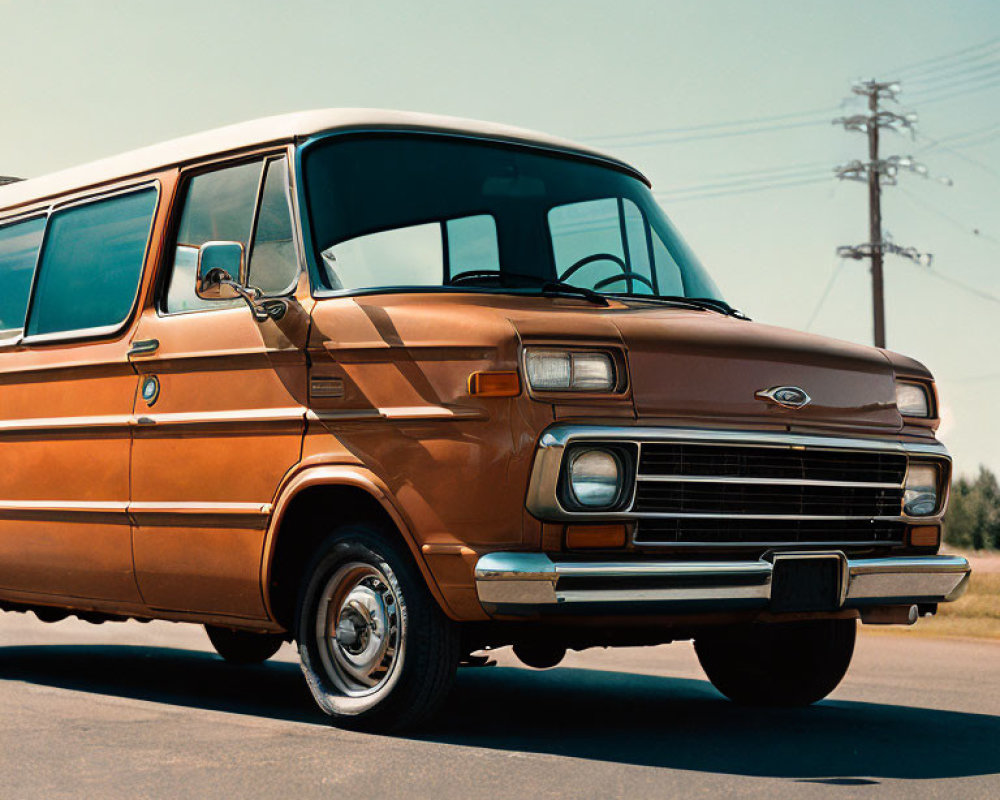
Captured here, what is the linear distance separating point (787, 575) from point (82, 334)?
3.74 metres

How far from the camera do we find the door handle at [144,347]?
23.8 ft

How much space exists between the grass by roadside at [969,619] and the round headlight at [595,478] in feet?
25.6

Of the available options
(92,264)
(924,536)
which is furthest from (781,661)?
(92,264)

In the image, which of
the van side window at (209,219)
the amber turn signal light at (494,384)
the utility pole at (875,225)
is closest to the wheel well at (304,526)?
the amber turn signal light at (494,384)

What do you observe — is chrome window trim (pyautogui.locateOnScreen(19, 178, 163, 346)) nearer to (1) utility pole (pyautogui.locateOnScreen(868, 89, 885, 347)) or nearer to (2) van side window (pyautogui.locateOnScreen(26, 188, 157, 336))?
(2) van side window (pyautogui.locateOnScreen(26, 188, 157, 336))

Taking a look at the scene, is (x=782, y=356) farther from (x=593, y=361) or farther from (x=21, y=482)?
(x=21, y=482)

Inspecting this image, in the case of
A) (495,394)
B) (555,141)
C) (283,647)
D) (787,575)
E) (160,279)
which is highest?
(555,141)

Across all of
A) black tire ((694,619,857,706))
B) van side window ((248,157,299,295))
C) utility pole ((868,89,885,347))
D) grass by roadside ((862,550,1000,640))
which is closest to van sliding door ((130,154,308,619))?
van side window ((248,157,299,295))

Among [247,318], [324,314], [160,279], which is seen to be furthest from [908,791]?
[160,279]

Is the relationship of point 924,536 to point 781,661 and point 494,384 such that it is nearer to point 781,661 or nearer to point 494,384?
point 781,661

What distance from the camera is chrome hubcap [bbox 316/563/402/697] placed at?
627cm

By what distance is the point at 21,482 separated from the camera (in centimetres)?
808

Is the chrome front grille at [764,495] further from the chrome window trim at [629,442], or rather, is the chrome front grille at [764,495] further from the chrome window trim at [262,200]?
the chrome window trim at [262,200]

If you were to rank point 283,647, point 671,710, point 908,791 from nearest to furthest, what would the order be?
point 908,791, point 671,710, point 283,647
